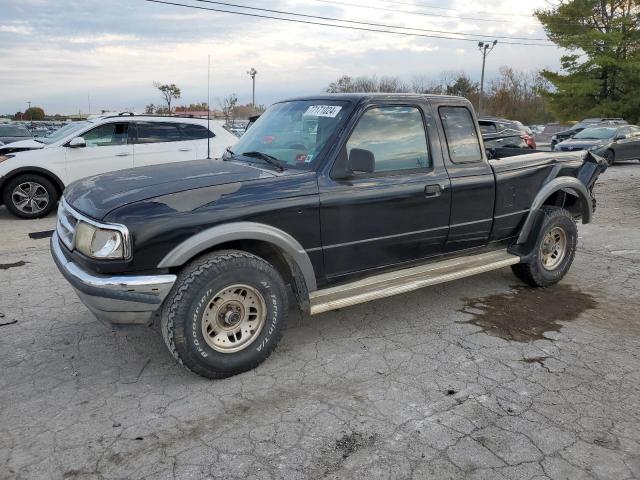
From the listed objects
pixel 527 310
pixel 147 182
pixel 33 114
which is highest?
pixel 33 114

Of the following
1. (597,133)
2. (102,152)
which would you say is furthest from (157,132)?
(597,133)

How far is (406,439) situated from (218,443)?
40.3 inches

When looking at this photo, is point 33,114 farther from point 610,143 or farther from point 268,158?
point 268,158

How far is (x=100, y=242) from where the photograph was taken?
322 cm

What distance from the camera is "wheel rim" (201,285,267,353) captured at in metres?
3.43

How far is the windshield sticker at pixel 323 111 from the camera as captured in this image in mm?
4102

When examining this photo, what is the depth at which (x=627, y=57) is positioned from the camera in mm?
37875

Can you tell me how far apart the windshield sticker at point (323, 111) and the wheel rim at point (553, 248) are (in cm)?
266

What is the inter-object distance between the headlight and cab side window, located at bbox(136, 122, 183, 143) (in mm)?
6855

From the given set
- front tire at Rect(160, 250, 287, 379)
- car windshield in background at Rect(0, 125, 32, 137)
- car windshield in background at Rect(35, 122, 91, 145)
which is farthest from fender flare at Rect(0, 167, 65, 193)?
car windshield in background at Rect(0, 125, 32, 137)

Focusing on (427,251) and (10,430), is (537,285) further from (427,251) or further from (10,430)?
(10,430)

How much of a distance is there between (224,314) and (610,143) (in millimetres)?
19471

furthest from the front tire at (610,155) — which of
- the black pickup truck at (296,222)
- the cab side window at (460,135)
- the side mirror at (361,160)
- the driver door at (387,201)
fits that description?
the side mirror at (361,160)

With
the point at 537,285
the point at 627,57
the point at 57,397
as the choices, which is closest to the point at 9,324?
the point at 57,397
